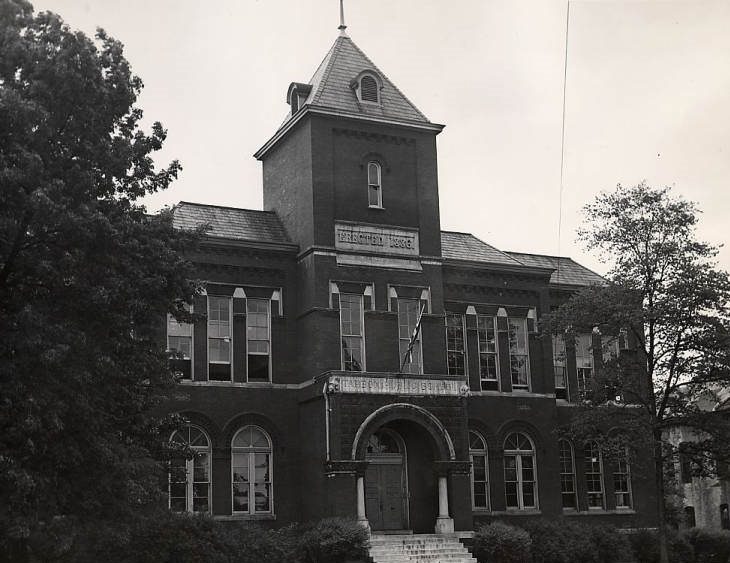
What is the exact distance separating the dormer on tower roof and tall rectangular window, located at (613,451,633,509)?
1486cm

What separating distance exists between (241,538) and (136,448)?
7.27m

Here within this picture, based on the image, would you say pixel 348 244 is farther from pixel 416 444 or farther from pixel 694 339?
pixel 694 339

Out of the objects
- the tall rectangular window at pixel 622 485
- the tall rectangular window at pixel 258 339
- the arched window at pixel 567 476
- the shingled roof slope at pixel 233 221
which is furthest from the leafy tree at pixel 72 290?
the tall rectangular window at pixel 622 485

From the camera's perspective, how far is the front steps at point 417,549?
30.4 meters

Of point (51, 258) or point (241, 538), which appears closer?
point (51, 258)

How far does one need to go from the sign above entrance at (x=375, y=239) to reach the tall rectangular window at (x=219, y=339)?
4.30 meters

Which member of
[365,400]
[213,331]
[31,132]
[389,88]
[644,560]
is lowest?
[644,560]

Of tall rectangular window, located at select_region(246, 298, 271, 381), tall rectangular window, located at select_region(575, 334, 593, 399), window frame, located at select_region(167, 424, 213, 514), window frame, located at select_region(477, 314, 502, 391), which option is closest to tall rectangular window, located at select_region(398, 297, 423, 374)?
window frame, located at select_region(477, 314, 502, 391)

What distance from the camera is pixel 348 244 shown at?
112 ft

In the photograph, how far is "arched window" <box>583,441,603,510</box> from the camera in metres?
38.9

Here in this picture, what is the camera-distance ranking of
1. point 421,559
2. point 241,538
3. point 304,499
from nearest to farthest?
1. point 241,538
2. point 421,559
3. point 304,499

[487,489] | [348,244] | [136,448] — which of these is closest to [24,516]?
[136,448]

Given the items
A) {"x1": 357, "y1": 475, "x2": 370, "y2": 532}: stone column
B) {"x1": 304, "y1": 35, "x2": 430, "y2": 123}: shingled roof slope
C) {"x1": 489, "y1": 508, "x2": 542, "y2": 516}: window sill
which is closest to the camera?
{"x1": 357, "y1": 475, "x2": 370, "y2": 532}: stone column

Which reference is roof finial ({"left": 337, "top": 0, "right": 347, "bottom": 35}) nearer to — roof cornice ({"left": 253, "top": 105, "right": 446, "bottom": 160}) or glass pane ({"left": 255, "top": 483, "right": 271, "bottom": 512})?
roof cornice ({"left": 253, "top": 105, "right": 446, "bottom": 160})
